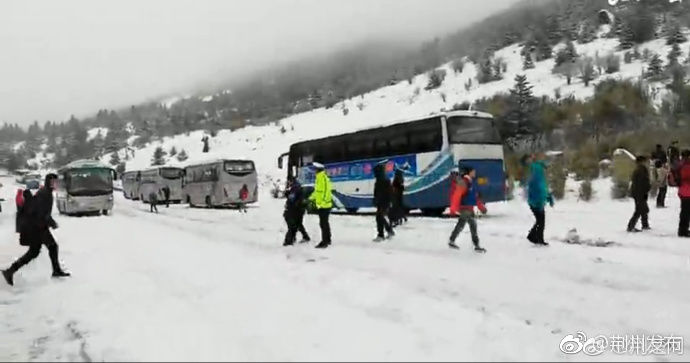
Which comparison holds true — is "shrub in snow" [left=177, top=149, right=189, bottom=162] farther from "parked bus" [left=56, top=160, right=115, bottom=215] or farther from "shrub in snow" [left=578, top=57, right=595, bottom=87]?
"shrub in snow" [left=578, top=57, right=595, bottom=87]

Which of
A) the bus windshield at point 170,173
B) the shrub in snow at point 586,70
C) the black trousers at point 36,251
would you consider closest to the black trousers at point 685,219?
the black trousers at point 36,251

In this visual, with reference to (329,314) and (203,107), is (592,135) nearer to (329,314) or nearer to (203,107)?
(329,314)

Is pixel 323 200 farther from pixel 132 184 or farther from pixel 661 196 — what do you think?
pixel 132 184

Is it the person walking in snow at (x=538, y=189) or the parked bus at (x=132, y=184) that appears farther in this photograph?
the parked bus at (x=132, y=184)

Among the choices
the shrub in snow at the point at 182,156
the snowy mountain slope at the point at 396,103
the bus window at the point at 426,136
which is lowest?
the bus window at the point at 426,136

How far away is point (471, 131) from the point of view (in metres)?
18.7

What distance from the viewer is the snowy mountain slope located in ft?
156

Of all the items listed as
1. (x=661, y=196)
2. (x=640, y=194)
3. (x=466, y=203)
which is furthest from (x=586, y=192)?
(x=466, y=203)

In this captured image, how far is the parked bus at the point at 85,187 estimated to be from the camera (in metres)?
27.8

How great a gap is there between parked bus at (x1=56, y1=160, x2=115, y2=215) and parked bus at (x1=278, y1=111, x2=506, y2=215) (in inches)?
524

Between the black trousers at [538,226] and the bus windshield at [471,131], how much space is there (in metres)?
7.45

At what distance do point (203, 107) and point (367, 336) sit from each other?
121 metres

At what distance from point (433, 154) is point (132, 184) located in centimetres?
4041

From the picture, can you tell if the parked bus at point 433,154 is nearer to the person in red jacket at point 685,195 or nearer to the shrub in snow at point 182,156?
the person in red jacket at point 685,195
